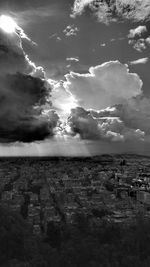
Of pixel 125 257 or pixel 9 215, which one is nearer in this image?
pixel 125 257

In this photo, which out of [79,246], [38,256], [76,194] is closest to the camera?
[38,256]

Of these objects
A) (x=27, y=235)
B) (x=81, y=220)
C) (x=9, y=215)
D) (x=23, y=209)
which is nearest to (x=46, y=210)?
(x=23, y=209)

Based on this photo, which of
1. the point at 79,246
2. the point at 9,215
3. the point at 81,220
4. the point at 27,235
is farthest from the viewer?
the point at 81,220

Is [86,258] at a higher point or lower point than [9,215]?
lower

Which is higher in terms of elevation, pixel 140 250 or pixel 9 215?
pixel 9 215

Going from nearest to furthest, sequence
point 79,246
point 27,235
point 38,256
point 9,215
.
Result: 1. point 38,256
2. point 79,246
3. point 27,235
4. point 9,215

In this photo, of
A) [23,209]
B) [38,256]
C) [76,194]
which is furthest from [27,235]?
[76,194]

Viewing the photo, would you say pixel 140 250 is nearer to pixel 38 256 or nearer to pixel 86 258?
pixel 86 258

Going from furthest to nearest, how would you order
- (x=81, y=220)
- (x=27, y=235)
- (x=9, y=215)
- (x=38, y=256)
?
1. (x=81, y=220)
2. (x=9, y=215)
3. (x=27, y=235)
4. (x=38, y=256)

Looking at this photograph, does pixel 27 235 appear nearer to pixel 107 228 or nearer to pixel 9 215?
pixel 9 215
